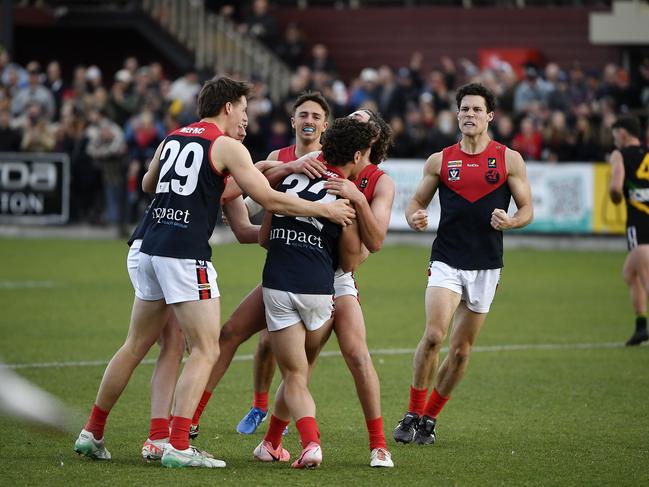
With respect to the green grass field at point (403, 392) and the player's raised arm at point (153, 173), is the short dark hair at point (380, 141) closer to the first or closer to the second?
the player's raised arm at point (153, 173)

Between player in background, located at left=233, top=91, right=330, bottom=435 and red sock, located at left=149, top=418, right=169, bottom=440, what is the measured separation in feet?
1.90

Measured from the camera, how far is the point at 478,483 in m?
7.70

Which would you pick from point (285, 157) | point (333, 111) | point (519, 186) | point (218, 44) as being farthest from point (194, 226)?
point (218, 44)

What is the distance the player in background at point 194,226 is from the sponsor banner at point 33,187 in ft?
62.2

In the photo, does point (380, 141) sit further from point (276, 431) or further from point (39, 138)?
point (39, 138)

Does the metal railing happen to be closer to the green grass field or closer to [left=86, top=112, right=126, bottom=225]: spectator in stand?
[left=86, top=112, right=126, bottom=225]: spectator in stand

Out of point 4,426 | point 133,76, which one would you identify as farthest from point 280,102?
point 4,426

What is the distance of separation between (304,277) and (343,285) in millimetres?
557

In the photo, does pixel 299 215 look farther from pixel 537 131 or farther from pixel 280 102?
pixel 280 102

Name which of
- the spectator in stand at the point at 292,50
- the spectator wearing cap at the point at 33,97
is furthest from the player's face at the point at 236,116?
the spectator in stand at the point at 292,50

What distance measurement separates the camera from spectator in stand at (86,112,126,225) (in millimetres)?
26734

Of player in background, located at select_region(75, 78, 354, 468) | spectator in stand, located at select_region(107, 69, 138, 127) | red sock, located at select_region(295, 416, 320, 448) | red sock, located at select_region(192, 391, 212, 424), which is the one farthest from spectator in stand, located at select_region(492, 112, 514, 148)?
red sock, located at select_region(295, 416, 320, 448)

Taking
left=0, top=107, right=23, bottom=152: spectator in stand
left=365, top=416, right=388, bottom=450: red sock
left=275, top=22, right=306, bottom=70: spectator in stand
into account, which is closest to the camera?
left=365, top=416, right=388, bottom=450: red sock

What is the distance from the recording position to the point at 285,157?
929cm
